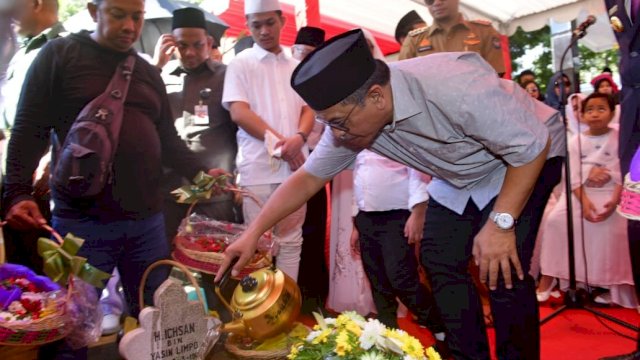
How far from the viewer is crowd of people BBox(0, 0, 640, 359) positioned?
151cm

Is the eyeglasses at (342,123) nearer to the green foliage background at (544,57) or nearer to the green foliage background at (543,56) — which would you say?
the green foliage background at (544,57)

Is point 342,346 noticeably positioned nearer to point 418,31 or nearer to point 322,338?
point 322,338

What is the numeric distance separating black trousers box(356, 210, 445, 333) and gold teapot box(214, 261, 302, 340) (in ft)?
1.92

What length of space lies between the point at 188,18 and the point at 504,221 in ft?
5.85

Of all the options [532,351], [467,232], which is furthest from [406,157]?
[532,351]

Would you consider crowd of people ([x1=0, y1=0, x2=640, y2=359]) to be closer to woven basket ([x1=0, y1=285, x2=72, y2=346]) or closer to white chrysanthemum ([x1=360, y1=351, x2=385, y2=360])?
woven basket ([x1=0, y1=285, x2=72, y2=346])

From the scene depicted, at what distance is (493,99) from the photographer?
144cm

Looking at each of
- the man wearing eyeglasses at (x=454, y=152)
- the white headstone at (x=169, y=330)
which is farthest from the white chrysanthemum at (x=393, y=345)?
the white headstone at (x=169, y=330)

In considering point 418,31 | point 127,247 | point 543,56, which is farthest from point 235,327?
point 543,56

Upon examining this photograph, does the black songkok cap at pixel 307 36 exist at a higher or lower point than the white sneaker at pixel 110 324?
higher

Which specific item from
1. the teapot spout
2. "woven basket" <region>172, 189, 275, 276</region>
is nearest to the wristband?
"woven basket" <region>172, 189, 275, 276</region>

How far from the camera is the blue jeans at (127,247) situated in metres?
2.24

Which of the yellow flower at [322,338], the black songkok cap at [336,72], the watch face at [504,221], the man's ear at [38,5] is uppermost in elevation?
the man's ear at [38,5]

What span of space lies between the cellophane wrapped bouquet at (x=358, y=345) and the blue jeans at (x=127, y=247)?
123 cm
